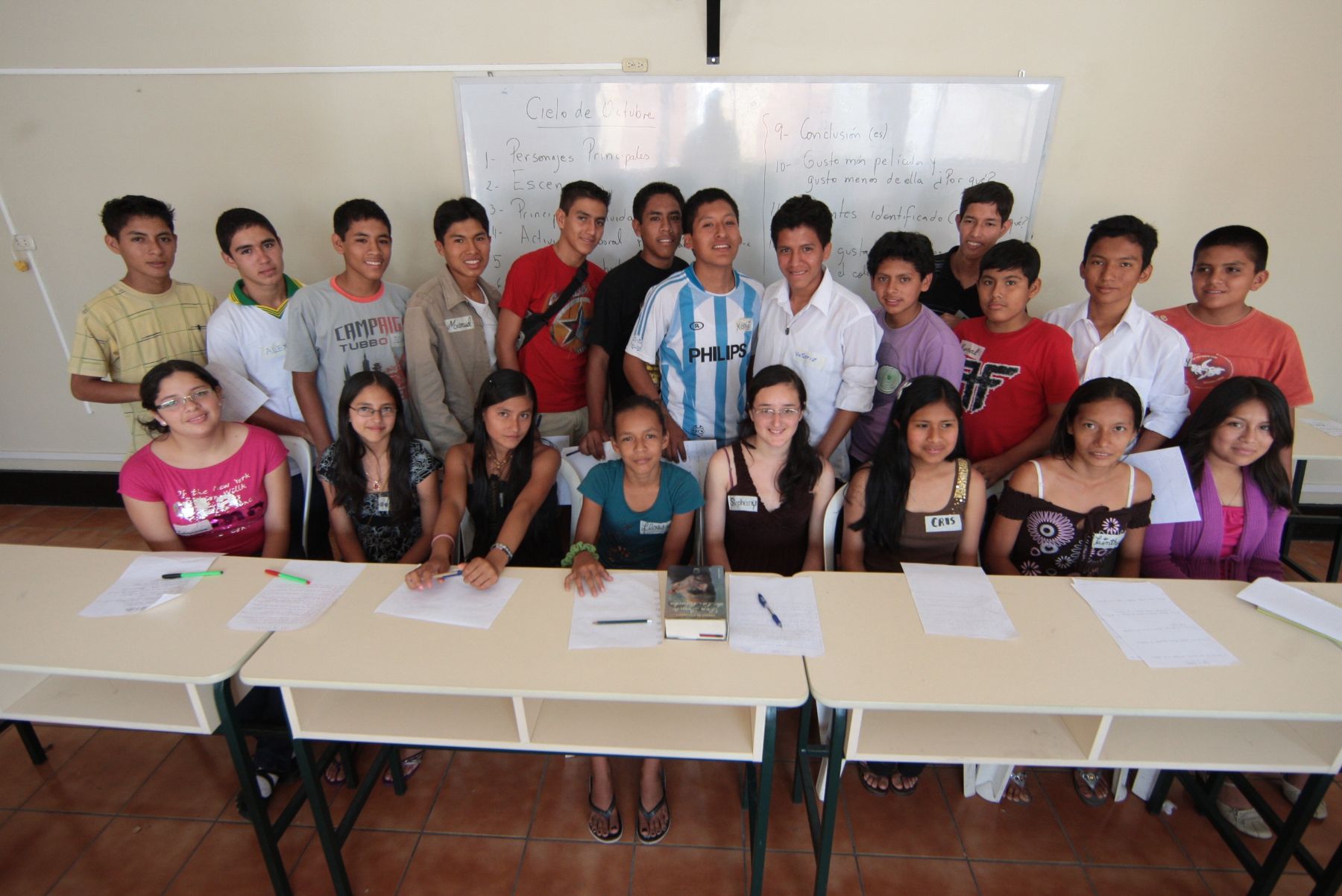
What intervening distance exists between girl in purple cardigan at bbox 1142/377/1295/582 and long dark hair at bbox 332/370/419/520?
2.23 metres

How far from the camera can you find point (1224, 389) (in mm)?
1878

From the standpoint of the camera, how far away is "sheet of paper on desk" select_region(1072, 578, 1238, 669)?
1396 millimetres

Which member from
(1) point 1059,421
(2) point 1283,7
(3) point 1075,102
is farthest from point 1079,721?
(2) point 1283,7

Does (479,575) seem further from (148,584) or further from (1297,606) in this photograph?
(1297,606)

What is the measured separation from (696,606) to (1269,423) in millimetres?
1675

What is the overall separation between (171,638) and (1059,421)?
232 centimetres

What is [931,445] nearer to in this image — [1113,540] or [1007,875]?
[1113,540]

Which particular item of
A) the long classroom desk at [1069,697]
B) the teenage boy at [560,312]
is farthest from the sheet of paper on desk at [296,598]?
the long classroom desk at [1069,697]

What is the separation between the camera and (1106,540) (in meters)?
1.87

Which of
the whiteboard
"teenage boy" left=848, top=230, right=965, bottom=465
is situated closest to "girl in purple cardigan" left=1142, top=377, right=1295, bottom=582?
"teenage boy" left=848, top=230, right=965, bottom=465

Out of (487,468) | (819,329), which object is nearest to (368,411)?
(487,468)

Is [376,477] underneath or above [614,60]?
underneath

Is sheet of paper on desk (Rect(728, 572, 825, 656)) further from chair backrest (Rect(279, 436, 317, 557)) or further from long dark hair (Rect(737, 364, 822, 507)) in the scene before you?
chair backrest (Rect(279, 436, 317, 557))

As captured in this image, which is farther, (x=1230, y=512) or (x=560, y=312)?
(x=560, y=312)
